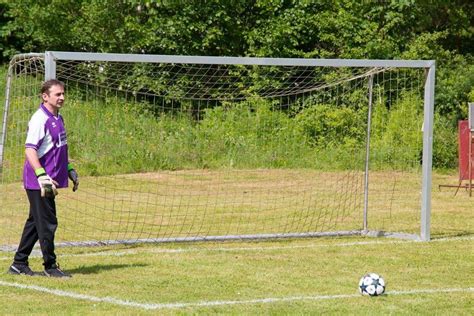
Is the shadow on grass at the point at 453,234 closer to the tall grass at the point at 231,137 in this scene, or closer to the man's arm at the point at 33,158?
the tall grass at the point at 231,137

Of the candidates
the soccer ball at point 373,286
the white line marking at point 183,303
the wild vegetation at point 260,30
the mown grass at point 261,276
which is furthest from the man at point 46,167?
the wild vegetation at point 260,30

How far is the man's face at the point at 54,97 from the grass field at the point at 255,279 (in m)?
1.72

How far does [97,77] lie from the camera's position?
17.3 meters

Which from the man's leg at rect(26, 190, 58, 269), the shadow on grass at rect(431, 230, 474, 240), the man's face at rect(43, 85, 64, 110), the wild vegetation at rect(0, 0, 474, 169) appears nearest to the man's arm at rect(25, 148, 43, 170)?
the man's leg at rect(26, 190, 58, 269)

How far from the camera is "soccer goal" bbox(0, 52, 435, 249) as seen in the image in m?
16.8

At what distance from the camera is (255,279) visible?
35.2 feet

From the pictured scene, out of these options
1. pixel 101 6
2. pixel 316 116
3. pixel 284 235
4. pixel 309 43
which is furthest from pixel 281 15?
pixel 284 235

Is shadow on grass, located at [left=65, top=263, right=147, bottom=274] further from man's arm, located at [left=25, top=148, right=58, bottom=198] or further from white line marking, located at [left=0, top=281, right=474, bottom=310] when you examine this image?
man's arm, located at [left=25, top=148, right=58, bottom=198]

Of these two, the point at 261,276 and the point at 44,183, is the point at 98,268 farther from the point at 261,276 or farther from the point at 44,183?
the point at 261,276

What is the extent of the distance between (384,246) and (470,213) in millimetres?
4489

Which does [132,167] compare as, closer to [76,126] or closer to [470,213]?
[76,126]

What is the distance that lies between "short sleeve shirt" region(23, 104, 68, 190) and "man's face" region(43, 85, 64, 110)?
8 centimetres

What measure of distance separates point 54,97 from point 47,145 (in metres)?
0.47

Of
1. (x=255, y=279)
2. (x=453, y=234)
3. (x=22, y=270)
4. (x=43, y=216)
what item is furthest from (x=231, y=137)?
(x=43, y=216)
